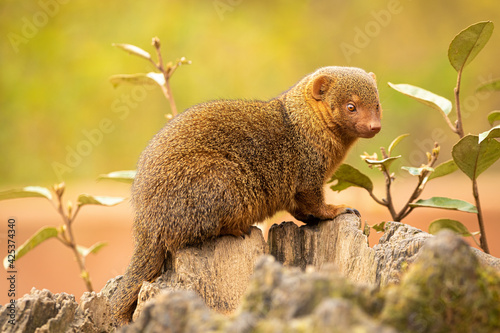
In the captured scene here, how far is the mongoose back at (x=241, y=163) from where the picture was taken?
2193 millimetres

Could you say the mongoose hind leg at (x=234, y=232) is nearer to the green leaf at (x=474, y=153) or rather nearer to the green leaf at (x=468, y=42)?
the green leaf at (x=474, y=153)

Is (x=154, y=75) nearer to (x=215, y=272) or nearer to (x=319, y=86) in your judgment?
(x=319, y=86)

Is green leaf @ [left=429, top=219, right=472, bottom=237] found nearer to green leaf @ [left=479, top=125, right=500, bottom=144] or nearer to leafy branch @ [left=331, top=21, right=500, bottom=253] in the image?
leafy branch @ [left=331, top=21, right=500, bottom=253]

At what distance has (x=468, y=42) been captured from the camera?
8.04 feet

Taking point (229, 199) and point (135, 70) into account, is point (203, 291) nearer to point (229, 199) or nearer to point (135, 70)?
point (229, 199)

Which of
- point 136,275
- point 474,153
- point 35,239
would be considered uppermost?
point 35,239

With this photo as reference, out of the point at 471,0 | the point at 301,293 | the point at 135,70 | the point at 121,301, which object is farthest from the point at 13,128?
the point at 301,293

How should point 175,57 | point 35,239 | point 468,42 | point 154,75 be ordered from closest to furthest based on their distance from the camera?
point 468,42 → point 35,239 → point 154,75 → point 175,57

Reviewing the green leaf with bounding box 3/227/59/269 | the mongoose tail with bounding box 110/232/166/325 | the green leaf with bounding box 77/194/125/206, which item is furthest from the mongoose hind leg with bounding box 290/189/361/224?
the green leaf with bounding box 3/227/59/269

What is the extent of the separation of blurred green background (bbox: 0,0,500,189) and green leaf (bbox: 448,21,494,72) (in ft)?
10.1

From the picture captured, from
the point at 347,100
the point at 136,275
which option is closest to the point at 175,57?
the point at 347,100

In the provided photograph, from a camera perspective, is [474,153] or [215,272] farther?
[474,153]

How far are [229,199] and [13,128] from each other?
413 centimetres

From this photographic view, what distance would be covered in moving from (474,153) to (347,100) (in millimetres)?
610
